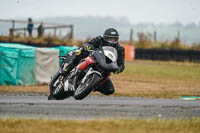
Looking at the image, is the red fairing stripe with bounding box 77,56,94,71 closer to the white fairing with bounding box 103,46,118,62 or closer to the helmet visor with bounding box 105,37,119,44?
the white fairing with bounding box 103,46,118,62

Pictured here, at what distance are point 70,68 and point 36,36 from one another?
826 inches

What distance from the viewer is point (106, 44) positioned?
33.1ft

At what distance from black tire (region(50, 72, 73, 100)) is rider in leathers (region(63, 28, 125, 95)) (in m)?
0.34

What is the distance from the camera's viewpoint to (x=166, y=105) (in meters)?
11.3

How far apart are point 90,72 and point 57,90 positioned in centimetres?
134

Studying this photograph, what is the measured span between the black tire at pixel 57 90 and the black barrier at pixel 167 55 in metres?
29.1

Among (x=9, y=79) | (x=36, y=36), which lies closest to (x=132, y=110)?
(x=9, y=79)

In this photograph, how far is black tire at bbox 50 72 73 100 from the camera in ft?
34.0

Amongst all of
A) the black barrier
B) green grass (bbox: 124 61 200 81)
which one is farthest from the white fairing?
the black barrier

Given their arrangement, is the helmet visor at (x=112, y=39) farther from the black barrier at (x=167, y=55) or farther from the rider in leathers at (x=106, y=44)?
the black barrier at (x=167, y=55)

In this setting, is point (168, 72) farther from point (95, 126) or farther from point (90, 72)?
point (95, 126)

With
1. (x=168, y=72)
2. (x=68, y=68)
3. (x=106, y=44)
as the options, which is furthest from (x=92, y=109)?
(x=168, y=72)

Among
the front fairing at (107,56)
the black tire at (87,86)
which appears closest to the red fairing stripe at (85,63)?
the front fairing at (107,56)

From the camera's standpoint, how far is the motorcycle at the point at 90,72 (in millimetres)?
9312
